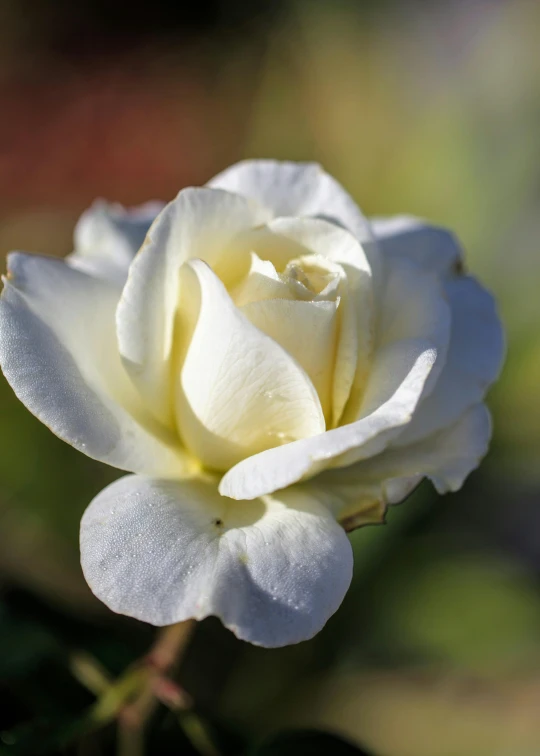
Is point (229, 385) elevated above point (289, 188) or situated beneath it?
situated beneath

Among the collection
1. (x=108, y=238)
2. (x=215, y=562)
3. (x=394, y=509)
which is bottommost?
(x=394, y=509)

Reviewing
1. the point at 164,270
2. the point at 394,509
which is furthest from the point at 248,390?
the point at 394,509

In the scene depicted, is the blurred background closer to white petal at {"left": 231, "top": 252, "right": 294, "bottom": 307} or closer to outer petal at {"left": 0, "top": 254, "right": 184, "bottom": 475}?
outer petal at {"left": 0, "top": 254, "right": 184, "bottom": 475}

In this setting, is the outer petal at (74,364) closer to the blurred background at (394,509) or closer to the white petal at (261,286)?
the white petal at (261,286)

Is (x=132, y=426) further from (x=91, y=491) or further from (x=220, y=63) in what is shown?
(x=220, y=63)

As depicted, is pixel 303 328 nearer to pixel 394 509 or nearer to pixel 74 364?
pixel 74 364

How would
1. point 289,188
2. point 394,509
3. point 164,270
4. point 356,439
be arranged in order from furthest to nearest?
point 394,509 → point 289,188 → point 164,270 → point 356,439

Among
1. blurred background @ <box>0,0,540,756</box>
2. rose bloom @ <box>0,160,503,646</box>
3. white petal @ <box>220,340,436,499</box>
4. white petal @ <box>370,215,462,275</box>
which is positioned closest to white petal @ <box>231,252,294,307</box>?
rose bloom @ <box>0,160,503,646</box>
